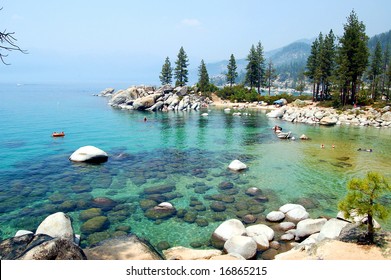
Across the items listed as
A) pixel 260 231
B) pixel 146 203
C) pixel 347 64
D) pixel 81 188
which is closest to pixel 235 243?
pixel 260 231

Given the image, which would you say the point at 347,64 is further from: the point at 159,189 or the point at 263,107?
the point at 159,189

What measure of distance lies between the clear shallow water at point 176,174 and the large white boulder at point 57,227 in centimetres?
130

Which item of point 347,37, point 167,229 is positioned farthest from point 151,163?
point 347,37

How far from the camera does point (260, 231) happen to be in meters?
14.5

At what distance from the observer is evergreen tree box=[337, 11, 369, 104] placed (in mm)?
58562

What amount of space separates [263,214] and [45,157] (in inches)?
957

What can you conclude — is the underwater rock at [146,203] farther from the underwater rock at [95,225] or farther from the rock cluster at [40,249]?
the rock cluster at [40,249]

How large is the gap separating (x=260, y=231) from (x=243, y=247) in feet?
7.76

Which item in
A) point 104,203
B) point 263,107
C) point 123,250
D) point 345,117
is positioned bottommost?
point 104,203

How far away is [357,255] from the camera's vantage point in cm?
1024

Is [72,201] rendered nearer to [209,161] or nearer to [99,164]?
[99,164]

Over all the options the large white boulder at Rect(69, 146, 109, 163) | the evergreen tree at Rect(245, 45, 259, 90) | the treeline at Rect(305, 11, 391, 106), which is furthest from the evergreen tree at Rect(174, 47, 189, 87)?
the large white boulder at Rect(69, 146, 109, 163)

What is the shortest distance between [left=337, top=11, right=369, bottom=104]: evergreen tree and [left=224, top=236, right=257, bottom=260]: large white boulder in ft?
194

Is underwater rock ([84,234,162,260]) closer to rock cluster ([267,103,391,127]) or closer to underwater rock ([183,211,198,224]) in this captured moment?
underwater rock ([183,211,198,224])
